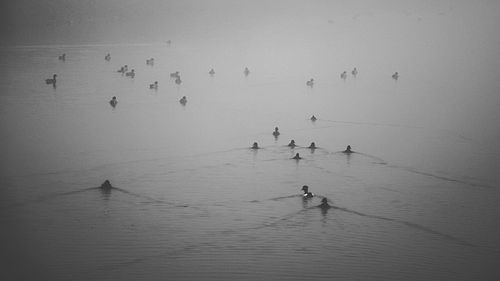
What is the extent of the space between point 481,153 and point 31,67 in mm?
35364

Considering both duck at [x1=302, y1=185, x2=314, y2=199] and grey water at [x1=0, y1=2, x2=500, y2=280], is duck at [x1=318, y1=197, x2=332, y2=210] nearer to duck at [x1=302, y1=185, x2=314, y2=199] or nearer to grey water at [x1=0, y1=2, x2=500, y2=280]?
grey water at [x1=0, y1=2, x2=500, y2=280]

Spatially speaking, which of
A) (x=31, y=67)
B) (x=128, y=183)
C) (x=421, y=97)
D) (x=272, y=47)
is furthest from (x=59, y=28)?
(x=128, y=183)

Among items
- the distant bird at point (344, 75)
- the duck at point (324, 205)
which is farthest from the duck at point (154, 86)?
the duck at point (324, 205)

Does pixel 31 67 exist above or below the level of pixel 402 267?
above

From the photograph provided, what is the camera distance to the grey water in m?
Answer: 14.5

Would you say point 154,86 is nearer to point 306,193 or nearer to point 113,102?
point 113,102

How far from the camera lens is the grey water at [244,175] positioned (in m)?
14.5

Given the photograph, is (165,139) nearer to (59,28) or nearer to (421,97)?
(421,97)

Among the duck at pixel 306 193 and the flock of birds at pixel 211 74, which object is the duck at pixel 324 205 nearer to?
the flock of birds at pixel 211 74

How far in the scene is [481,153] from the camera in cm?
2494

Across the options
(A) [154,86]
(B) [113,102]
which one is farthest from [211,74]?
(B) [113,102]

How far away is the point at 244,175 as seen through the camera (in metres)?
21.4

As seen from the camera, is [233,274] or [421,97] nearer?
[233,274]

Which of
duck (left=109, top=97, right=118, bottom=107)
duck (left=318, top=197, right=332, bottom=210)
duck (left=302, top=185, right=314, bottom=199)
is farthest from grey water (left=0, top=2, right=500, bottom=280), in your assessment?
duck (left=302, top=185, right=314, bottom=199)
